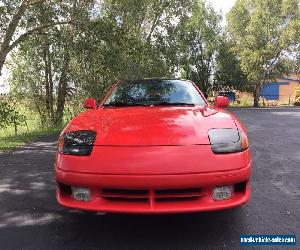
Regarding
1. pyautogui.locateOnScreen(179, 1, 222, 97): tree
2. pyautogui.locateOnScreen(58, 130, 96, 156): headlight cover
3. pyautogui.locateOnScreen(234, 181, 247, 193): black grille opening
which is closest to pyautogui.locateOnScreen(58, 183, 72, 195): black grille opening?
pyautogui.locateOnScreen(58, 130, 96, 156): headlight cover

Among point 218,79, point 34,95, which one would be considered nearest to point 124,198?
point 34,95

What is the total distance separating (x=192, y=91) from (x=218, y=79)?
4158 centimetres

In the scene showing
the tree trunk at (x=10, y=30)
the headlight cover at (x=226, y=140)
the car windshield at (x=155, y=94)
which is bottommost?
the headlight cover at (x=226, y=140)

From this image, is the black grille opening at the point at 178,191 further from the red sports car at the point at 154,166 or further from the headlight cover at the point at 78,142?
the headlight cover at the point at 78,142

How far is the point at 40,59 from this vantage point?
56.9 ft

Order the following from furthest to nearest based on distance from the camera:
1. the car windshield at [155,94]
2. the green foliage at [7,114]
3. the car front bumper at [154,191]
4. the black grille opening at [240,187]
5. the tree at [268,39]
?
the tree at [268,39] < the green foliage at [7,114] < the car windshield at [155,94] < the black grille opening at [240,187] < the car front bumper at [154,191]

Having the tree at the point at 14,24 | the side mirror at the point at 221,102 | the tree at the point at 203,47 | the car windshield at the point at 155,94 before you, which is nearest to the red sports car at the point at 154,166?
the car windshield at the point at 155,94

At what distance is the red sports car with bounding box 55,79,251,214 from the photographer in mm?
3021

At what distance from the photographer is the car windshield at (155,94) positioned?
177 inches

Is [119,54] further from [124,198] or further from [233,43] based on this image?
[233,43]

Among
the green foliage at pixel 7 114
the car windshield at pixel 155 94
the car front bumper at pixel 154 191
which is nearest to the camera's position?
the car front bumper at pixel 154 191

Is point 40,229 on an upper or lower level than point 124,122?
lower

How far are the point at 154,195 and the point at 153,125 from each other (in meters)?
0.67

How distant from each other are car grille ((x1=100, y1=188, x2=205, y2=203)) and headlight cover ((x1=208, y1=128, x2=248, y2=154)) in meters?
0.39
